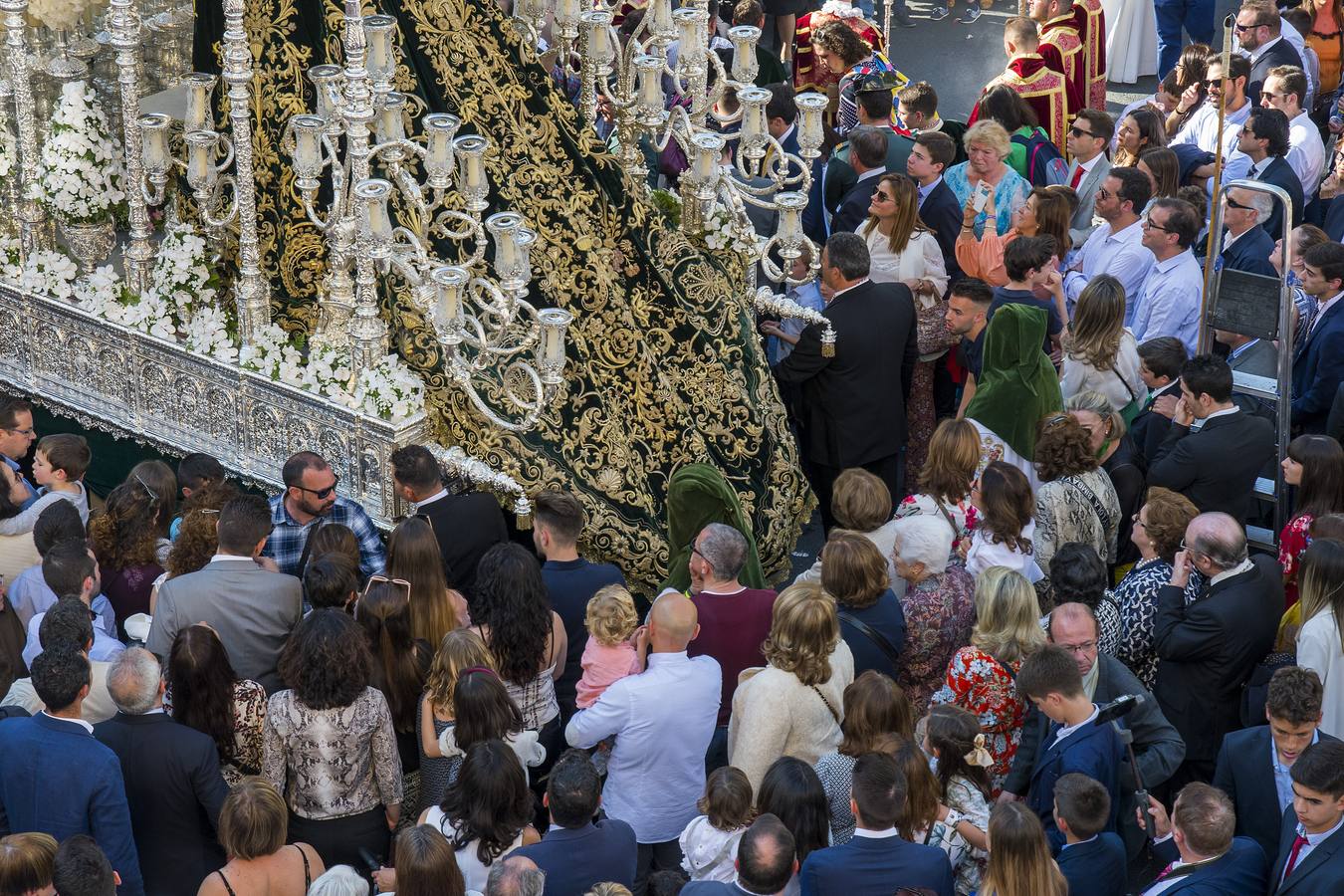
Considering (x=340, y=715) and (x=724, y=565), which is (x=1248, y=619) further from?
(x=340, y=715)

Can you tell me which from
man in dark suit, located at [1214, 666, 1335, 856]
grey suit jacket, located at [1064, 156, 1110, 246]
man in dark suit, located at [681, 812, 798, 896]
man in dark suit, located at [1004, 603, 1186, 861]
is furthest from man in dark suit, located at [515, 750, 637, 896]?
grey suit jacket, located at [1064, 156, 1110, 246]

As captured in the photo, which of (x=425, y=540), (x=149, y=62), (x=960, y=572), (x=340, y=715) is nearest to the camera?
(x=340, y=715)

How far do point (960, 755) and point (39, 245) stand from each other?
196 inches

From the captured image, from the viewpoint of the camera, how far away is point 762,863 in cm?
461

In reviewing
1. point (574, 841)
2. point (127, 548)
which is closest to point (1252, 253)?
point (574, 841)

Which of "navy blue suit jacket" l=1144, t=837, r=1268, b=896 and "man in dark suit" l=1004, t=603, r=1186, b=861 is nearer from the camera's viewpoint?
"navy blue suit jacket" l=1144, t=837, r=1268, b=896

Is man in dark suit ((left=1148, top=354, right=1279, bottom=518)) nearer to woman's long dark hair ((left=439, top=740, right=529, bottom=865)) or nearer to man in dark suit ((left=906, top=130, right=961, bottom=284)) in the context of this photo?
man in dark suit ((left=906, top=130, right=961, bottom=284))

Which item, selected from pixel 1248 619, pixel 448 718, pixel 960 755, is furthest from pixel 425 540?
pixel 1248 619

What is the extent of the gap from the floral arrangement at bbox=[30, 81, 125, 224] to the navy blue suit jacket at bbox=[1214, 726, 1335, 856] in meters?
5.11

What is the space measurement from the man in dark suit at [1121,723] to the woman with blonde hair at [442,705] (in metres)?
1.69

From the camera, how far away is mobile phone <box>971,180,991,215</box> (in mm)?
8992

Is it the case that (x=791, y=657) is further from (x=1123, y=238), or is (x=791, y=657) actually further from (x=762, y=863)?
(x=1123, y=238)

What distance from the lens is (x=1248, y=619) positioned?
598cm

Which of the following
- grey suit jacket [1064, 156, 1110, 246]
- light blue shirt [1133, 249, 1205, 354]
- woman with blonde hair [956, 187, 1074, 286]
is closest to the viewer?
light blue shirt [1133, 249, 1205, 354]
